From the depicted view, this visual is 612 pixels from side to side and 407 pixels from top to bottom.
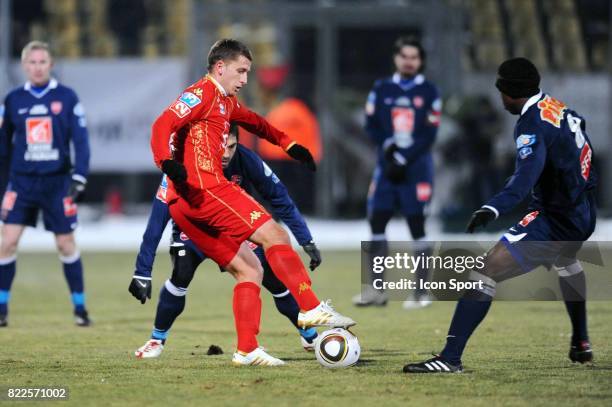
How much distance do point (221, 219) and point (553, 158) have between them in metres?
1.82

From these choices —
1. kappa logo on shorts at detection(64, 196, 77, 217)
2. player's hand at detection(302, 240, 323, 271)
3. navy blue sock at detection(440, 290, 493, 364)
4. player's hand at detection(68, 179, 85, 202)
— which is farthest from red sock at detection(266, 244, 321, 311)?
kappa logo on shorts at detection(64, 196, 77, 217)

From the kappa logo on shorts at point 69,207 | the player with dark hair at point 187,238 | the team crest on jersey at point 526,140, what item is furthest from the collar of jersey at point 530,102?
the kappa logo on shorts at point 69,207

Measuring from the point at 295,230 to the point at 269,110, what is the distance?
1509 centimetres

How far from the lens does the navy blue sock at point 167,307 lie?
7523 mm

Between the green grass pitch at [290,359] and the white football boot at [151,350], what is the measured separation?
79 mm

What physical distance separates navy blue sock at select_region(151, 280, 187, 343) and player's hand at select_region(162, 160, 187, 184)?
3.89ft

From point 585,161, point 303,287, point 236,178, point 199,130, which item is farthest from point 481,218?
point 236,178

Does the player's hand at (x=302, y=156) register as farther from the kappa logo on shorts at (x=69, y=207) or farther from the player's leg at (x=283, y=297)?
the kappa logo on shorts at (x=69, y=207)

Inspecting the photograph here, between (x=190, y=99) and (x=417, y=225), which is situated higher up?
(x=190, y=99)

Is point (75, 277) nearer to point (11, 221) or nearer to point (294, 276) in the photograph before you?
point (11, 221)

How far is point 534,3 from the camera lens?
24.3m

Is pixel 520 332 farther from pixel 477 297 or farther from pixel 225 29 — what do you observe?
pixel 225 29

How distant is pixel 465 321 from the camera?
6531 mm

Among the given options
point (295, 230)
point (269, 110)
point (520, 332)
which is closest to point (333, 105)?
point (269, 110)
